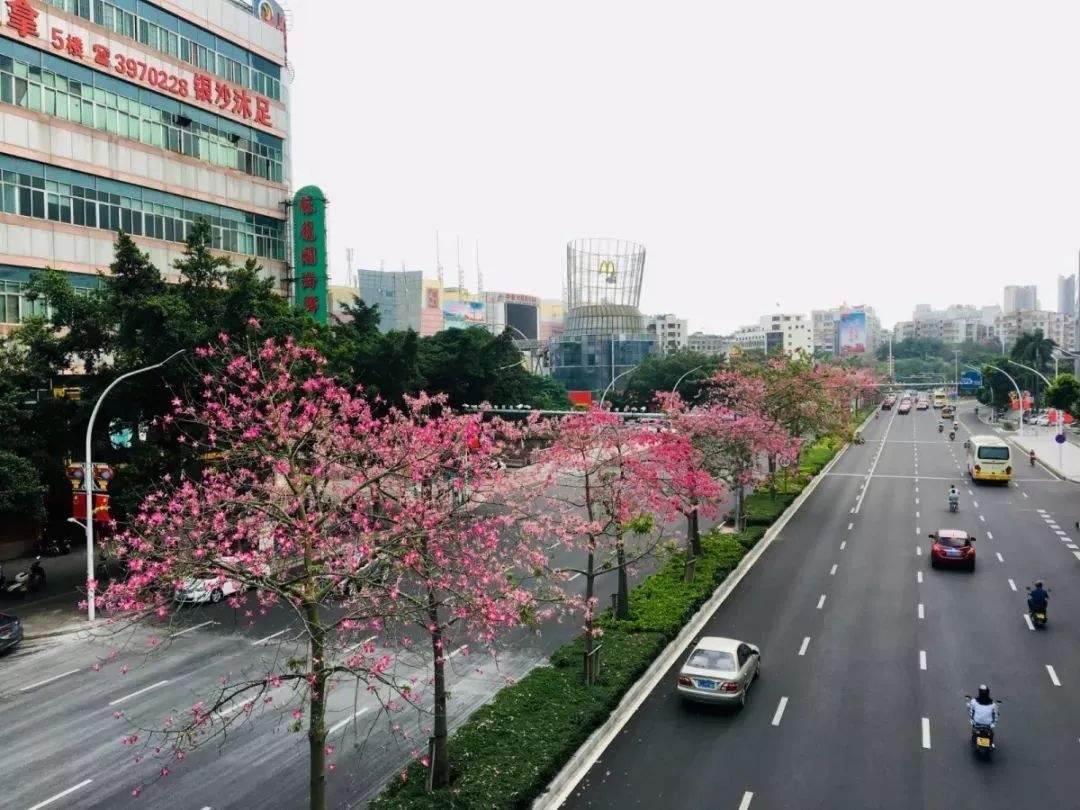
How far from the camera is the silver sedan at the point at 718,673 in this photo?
17859 millimetres

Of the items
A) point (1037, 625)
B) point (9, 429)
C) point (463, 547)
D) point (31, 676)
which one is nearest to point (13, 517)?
point (9, 429)

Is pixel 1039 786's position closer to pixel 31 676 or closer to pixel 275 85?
pixel 31 676

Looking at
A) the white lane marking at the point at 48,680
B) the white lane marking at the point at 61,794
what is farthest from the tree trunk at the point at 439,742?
the white lane marking at the point at 48,680

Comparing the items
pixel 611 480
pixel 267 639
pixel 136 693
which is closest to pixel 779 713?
pixel 611 480

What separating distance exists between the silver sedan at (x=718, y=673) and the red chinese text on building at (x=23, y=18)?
119 feet

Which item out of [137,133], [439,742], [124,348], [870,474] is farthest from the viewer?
[870,474]

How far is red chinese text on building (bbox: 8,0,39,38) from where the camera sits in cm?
3516

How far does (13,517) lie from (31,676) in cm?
1635

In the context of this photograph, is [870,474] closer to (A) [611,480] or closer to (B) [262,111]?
(A) [611,480]

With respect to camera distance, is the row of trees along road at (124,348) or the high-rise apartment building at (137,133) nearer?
the row of trees along road at (124,348)

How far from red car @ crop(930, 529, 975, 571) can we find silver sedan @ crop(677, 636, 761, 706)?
14.3 meters

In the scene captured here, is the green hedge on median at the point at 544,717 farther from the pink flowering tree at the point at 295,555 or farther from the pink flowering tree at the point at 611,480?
the pink flowering tree at the point at 295,555

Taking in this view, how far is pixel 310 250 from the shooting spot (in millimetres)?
48219

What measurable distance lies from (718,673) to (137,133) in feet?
123
